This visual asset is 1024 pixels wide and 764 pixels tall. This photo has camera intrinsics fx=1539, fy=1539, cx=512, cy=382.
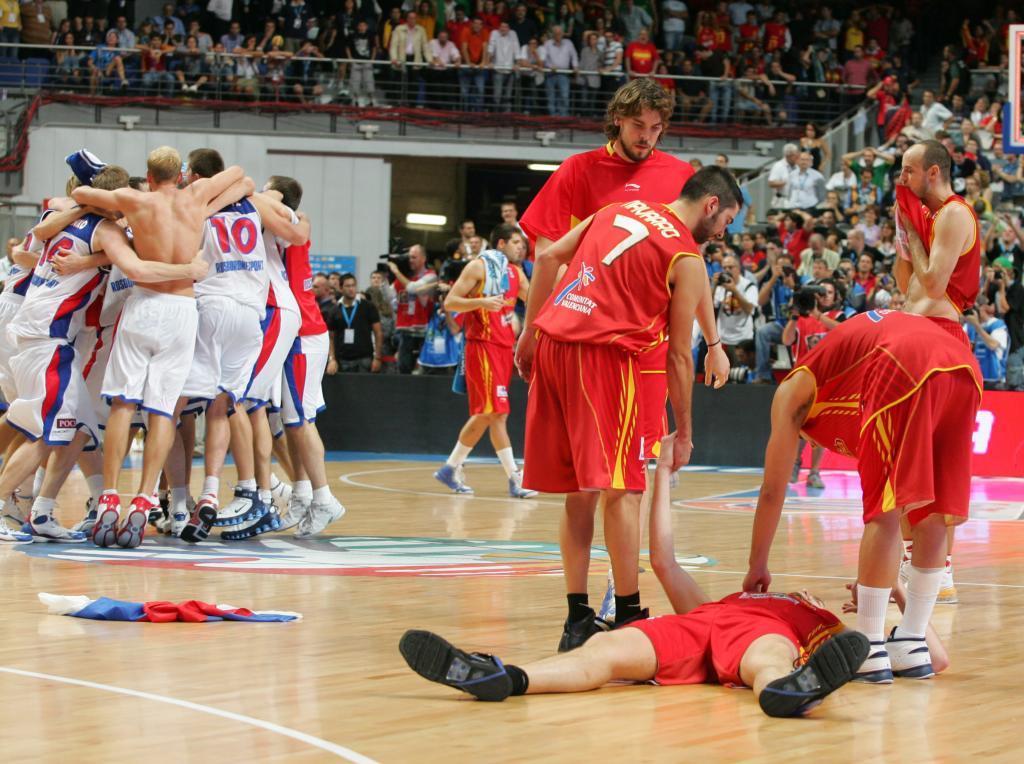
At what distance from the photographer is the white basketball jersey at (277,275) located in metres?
9.37

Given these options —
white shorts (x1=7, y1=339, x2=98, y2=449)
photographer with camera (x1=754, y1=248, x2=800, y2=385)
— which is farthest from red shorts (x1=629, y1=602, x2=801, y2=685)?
photographer with camera (x1=754, y1=248, x2=800, y2=385)

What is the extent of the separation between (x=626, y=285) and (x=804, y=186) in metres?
17.3

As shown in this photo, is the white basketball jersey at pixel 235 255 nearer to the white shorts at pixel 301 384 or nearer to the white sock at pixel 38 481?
the white shorts at pixel 301 384

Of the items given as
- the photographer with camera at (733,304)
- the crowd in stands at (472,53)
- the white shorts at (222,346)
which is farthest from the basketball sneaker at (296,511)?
the crowd in stands at (472,53)

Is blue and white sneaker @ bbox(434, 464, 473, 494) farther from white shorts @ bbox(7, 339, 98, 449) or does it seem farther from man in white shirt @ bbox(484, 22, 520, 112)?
man in white shirt @ bbox(484, 22, 520, 112)

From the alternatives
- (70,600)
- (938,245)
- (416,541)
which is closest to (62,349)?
(416,541)

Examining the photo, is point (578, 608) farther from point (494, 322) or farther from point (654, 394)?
point (494, 322)

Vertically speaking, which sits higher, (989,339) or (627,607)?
(627,607)

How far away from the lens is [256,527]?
9.17 metres

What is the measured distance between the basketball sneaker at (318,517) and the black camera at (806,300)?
6.57 metres

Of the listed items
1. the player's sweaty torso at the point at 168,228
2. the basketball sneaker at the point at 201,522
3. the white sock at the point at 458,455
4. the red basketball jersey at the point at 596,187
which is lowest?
the white sock at the point at 458,455

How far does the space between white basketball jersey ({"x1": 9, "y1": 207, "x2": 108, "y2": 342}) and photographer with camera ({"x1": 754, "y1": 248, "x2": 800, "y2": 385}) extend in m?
9.86

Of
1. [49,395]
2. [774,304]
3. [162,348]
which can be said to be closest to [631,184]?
[162,348]

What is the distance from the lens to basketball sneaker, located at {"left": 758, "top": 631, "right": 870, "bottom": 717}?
4.43 meters
